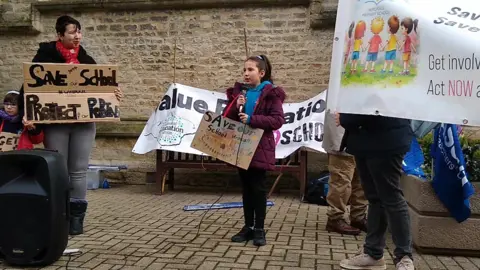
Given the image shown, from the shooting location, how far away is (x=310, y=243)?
172 inches

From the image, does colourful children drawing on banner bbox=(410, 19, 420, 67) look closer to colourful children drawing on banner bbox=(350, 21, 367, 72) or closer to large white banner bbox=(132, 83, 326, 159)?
colourful children drawing on banner bbox=(350, 21, 367, 72)

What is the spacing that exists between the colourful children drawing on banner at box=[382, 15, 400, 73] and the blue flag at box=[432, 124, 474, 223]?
1368mm

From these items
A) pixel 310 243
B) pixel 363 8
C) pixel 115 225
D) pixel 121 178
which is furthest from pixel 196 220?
pixel 121 178

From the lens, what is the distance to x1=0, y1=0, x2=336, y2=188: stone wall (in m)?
8.57

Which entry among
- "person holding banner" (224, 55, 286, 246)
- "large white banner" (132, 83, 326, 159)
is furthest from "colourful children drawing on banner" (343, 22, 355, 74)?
"large white banner" (132, 83, 326, 159)

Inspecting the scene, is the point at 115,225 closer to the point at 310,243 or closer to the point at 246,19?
the point at 310,243

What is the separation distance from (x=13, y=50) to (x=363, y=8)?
28.2 feet

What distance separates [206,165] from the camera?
755cm

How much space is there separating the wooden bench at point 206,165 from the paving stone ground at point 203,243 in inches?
39.1

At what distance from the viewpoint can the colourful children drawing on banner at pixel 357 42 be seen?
9.49ft

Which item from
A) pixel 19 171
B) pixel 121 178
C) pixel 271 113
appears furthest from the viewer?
pixel 121 178

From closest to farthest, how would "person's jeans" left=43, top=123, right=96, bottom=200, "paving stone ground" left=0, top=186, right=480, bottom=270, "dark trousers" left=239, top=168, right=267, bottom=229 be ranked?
"paving stone ground" left=0, top=186, right=480, bottom=270 < "dark trousers" left=239, top=168, right=267, bottom=229 < "person's jeans" left=43, top=123, right=96, bottom=200

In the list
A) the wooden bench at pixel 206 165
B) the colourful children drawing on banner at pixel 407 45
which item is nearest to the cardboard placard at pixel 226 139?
the colourful children drawing on banner at pixel 407 45

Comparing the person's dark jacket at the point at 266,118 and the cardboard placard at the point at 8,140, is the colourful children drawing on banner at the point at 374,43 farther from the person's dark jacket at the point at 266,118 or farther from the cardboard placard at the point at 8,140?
the cardboard placard at the point at 8,140
